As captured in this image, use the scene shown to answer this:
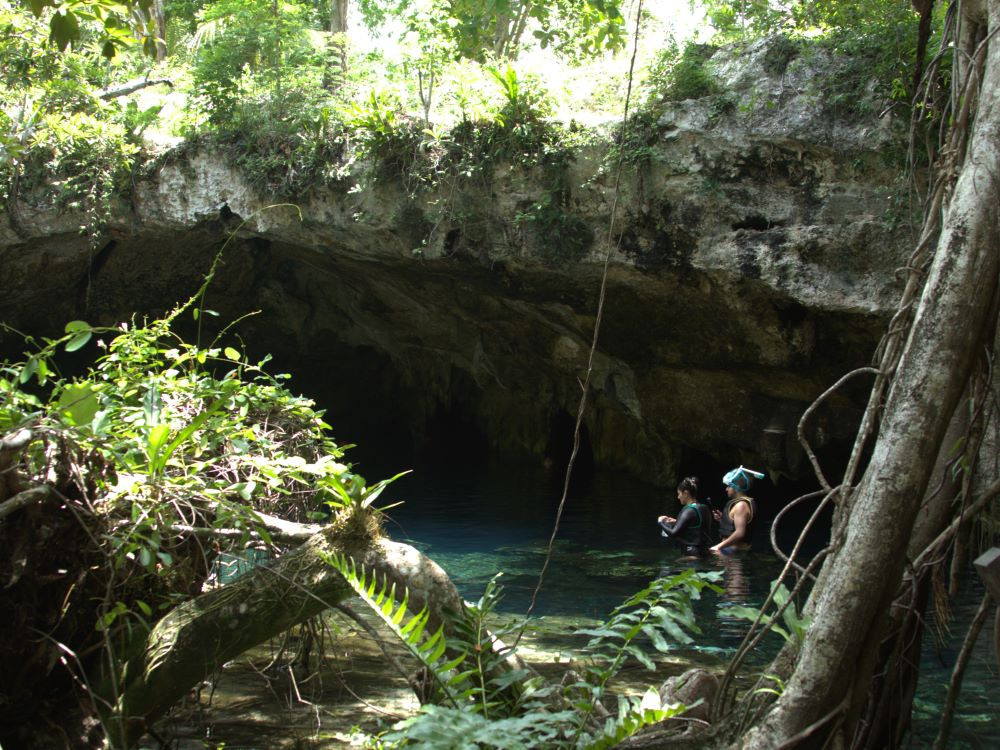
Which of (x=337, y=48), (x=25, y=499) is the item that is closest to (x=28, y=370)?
(x=25, y=499)

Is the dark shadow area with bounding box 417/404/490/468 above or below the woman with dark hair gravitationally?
below

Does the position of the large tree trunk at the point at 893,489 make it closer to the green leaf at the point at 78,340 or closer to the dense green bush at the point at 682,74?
the green leaf at the point at 78,340

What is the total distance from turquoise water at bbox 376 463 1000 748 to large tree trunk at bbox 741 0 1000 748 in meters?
1.23

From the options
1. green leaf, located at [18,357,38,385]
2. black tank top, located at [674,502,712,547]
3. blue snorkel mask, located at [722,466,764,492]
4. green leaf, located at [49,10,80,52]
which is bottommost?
black tank top, located at [674,502,712,547]

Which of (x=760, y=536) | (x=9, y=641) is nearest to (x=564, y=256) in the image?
(x=760, y=536)

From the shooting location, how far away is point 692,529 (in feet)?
32.2

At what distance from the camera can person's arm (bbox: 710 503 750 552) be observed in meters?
9.62

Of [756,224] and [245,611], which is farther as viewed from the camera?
[756,224]

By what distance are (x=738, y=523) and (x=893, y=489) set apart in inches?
284

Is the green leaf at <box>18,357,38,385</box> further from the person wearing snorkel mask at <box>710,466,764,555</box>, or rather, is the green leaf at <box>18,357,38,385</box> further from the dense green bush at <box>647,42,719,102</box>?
the dense green bush at <box>647,42,719,102</box>

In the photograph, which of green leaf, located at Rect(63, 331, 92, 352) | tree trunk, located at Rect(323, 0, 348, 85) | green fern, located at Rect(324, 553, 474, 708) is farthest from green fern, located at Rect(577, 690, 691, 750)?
tree trunk, located at Rect(323, 0, 348, 85)

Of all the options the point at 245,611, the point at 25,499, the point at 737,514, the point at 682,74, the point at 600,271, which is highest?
the point at 682,74

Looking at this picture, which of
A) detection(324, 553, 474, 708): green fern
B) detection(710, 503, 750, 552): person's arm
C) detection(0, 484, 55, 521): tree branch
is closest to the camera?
detection(324, 553, 474, 708): green fern

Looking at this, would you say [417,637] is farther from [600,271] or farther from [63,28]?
[600,271]
